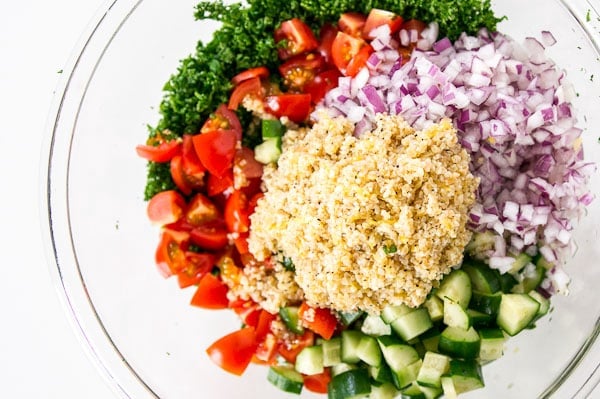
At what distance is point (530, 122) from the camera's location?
2232 millimetres

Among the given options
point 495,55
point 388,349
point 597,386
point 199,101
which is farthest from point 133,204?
point 597,386

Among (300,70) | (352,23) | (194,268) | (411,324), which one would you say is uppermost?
(352,23)

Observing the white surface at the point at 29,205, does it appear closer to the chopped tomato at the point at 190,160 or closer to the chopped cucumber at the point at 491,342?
the chopped tomato at the point at 190,160

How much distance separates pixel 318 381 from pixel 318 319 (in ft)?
0.95

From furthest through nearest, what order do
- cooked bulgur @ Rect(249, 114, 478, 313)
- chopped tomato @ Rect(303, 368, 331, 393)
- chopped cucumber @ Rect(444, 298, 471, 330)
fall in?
1. chopped tomato @ Rect(303, 368, 331, 393)
2. chopped cucumber @ Rect(444, 298, 471, 330)
3. cooked bulgur @ Rect(249, 114, 478, 313)

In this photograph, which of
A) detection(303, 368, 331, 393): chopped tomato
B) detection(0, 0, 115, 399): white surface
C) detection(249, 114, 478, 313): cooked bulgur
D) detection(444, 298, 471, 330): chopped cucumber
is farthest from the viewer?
detection(0, 0, 115, 399): white surface

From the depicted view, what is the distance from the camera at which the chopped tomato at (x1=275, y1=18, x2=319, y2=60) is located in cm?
243

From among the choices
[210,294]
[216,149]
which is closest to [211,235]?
[210,294]

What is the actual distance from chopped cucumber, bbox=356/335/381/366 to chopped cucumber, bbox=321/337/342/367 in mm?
96

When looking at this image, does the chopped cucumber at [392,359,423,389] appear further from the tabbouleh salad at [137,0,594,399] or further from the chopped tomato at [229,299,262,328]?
the chopped tomato at [229,299,262,328]

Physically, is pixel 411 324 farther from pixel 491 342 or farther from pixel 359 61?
pixel 359 61

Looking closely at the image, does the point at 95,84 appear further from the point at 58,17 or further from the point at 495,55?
the point at 495,55

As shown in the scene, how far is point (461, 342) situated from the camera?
2.18 metres

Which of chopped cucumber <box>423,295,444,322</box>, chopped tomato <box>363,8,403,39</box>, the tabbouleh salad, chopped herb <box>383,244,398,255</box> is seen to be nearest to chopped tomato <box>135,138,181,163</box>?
the tabbouleh salad
